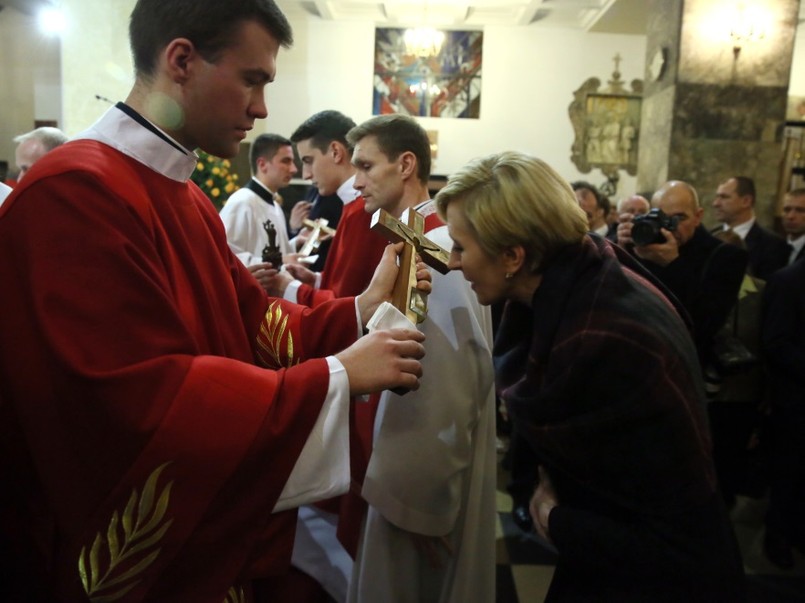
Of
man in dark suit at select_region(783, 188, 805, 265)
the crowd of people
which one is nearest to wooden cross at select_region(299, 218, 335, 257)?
the crowd of people

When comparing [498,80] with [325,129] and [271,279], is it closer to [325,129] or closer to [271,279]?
[325,129]

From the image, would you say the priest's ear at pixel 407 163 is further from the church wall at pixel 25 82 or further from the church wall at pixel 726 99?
the church wall at pixel 25 82

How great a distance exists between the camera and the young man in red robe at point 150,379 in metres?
1.04

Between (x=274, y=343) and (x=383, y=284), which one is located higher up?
(x=383, y=284)

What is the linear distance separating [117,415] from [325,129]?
3.12m

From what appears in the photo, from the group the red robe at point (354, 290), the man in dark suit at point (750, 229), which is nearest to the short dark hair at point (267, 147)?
the red robe at point (354, 290)

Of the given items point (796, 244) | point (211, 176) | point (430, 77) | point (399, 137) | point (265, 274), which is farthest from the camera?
point (430, 77)

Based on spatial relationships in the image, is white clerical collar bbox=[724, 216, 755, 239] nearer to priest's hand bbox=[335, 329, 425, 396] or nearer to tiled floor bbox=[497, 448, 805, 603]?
tiled floor bbox=[497, 448, 805, 603]

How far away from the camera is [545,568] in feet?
10.7

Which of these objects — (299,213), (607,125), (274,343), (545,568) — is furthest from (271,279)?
(607,125)

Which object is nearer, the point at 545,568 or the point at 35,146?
the point at 545,568

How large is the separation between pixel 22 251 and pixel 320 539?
1371 mm

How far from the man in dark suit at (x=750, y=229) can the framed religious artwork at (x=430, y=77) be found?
7.06m

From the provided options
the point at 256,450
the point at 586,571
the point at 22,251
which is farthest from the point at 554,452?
the point at 22,251
